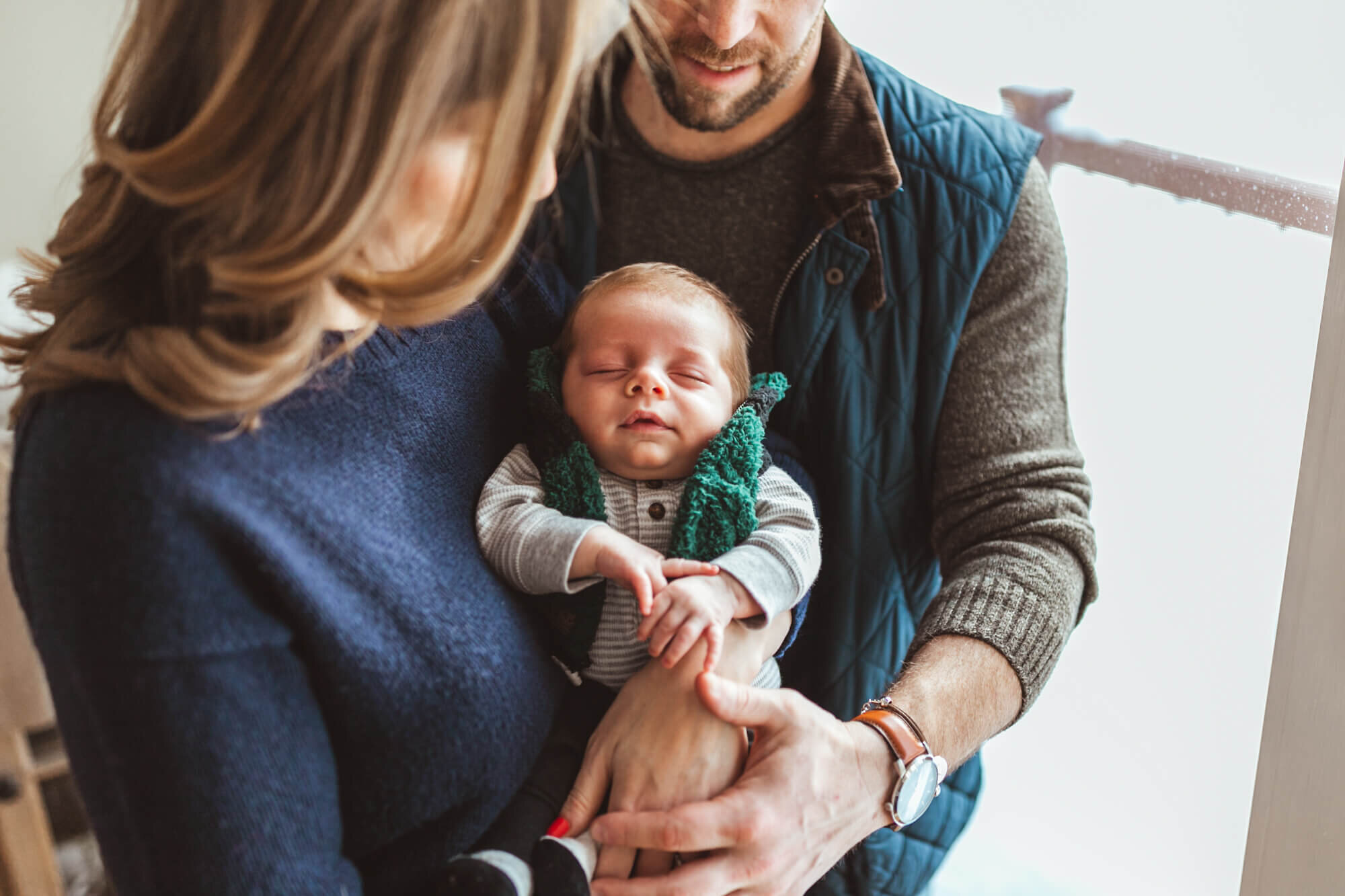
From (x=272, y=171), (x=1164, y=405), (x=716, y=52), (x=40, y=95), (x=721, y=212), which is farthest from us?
(x=40, y=95)

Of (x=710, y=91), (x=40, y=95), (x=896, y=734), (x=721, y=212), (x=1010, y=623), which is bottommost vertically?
(x=896, y=734)

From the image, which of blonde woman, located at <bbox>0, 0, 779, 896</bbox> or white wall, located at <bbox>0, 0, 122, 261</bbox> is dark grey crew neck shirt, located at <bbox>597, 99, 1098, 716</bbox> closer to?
blonde woman, located at <bbox>0, 0, 779, 896</bbox>

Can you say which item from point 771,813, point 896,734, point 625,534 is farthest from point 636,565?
point 896,734

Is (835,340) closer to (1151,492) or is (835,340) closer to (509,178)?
(509,178)

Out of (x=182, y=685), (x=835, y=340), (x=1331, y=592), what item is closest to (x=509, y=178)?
(x=182, y=685)

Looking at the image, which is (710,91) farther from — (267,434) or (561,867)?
(561,867)

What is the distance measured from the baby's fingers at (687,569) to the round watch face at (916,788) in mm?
364

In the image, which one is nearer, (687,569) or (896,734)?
(687,569)

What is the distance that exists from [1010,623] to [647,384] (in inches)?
21.8

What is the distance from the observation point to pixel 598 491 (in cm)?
110

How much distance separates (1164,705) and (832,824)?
101 cm

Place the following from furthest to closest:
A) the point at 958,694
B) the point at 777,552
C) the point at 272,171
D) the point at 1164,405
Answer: the point at 1164,405
the point at 958,694
the point at 777,552
the point at 272,171

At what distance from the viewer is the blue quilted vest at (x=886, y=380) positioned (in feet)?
4.32

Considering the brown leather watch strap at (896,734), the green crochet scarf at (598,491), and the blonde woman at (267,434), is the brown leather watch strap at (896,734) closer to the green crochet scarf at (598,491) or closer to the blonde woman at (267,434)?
the green crochet scarf at (598,491)
